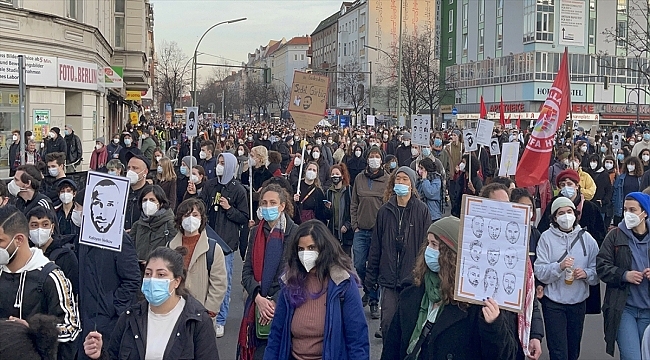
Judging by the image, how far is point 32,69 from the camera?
23.0m

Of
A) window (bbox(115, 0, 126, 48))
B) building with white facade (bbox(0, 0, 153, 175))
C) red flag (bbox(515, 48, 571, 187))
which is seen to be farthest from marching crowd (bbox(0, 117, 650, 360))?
window (bbox(115, 0, 126, 48))

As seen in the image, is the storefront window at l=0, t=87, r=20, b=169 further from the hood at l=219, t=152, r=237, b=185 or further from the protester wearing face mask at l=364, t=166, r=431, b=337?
the protester wearing face mask at l=364, t=166, r=431, b=337

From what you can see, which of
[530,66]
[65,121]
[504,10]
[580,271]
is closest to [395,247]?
[580,271]

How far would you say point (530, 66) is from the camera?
2931 inches

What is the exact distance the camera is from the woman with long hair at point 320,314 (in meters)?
4.74

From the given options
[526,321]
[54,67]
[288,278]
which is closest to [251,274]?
[288,278]

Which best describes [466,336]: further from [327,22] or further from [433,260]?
[327,22]

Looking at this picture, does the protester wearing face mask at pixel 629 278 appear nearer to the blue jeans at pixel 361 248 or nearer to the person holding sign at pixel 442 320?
the person holding sign at pixel 442 320

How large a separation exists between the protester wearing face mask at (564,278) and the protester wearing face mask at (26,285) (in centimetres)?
382

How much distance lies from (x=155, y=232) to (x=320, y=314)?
9.46 feet

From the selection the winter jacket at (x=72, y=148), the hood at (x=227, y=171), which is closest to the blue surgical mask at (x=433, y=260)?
the hood at (x=227, y=171)

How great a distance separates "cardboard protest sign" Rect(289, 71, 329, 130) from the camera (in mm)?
13375

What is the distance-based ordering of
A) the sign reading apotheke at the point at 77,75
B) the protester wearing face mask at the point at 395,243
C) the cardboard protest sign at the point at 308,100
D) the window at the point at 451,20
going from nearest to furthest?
the protester wearing face mask at the point at 395,243
the cardboard protest sign at the point at 308,100
the sign reading apotheke at the point at 77,75
the window at the point at 451,20

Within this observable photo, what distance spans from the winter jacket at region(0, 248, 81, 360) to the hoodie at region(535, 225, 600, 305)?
3794 millimetres
